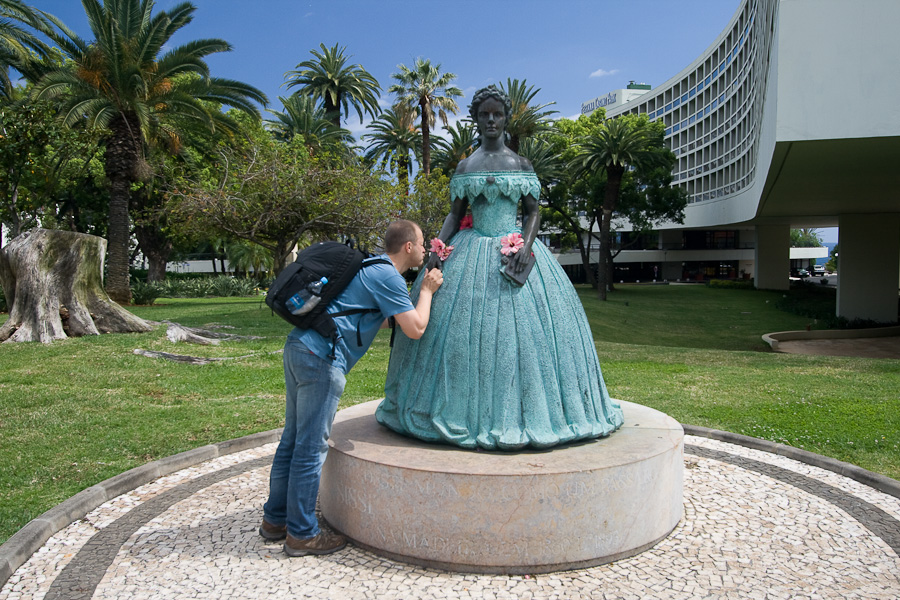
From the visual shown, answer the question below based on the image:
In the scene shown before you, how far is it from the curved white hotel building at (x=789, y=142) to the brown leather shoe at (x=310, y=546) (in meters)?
9.89

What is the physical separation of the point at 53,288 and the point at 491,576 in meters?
11.5

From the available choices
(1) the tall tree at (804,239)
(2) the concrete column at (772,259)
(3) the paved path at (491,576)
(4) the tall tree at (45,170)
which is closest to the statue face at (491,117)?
(3) the paved path at (491,576)

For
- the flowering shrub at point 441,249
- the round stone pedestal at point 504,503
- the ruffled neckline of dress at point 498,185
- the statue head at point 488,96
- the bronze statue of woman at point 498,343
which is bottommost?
the round stone pedestal at point 504,503

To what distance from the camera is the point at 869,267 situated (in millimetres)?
24062

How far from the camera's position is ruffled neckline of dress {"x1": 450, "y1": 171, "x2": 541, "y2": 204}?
4012mm

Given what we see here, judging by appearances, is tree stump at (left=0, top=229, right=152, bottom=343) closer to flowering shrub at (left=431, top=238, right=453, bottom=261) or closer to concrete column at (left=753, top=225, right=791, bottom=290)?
flowering shrub at (left=431, top=238, right=453, bottom=261)

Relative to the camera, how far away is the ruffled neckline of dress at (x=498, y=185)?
401 cm

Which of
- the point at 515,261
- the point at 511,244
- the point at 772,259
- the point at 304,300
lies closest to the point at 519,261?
the point at 515,261

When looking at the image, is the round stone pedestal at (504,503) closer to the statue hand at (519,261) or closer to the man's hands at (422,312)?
the man's hands at (422,312)

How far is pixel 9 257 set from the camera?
11.6 m

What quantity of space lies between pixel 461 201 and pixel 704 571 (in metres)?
2.66

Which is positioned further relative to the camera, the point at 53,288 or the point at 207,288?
the point at 207,288

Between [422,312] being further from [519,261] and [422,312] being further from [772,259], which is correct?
[772,259]

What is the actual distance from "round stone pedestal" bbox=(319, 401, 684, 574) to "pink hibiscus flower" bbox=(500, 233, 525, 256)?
121cm
